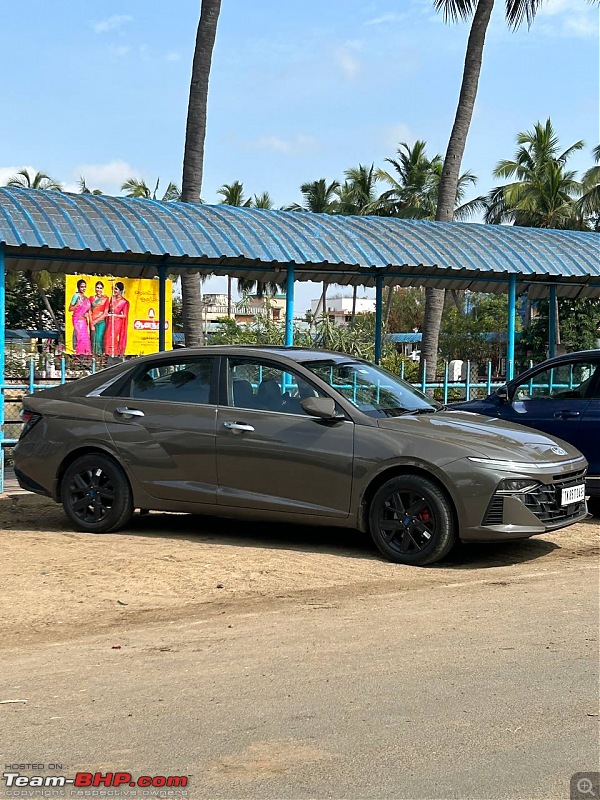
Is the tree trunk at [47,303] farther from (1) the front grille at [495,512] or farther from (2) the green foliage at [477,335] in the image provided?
(1) the front grille at [495,512]

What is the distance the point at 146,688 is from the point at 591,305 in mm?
35855

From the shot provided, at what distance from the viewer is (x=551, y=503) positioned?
8.29 m

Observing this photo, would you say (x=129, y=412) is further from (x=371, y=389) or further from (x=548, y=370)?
(x=548, y=370)

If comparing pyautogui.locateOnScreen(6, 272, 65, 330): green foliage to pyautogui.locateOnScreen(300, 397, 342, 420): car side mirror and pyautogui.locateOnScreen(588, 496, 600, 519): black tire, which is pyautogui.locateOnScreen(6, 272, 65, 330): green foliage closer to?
pyautogui.locateOnScreen(588, 496, 600, 519): black tire

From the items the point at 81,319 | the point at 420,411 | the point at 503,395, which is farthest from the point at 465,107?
the point at 420,411

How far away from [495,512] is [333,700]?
3404 millimetres

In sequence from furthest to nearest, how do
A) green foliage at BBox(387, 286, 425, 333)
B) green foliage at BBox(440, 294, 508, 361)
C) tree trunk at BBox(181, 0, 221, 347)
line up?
1. green foliage at BBox(387, 286, 425, 333)
2. green foliage at BBox(440, 294, 508, 361)
3. tree trunk at BBox(181, 0, 221, 347)

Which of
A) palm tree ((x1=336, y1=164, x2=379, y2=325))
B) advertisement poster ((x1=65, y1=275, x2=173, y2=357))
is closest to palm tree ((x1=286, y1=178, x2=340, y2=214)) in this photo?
palm tree ((x1=336, y1=164, x2=379, y2=325))

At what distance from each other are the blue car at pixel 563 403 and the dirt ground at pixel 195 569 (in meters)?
0.81

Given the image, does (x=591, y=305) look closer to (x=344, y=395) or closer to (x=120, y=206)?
(x=120, y=206)

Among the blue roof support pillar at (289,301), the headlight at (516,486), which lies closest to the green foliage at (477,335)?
the blue roof support pillar at (289,301)

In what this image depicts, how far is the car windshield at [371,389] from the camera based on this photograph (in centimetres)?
887

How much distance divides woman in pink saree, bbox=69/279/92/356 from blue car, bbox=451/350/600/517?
15785mm

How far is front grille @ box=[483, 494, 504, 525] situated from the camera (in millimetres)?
8023
